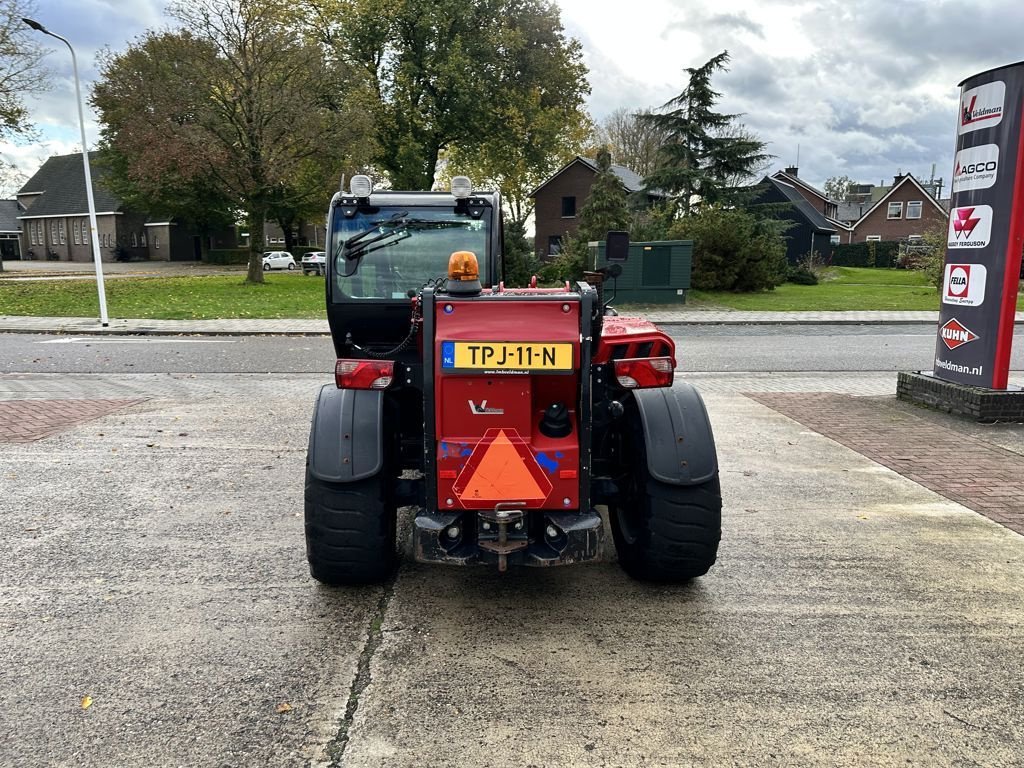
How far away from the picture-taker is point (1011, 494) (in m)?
5.59

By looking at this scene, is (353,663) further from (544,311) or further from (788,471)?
(788,471)

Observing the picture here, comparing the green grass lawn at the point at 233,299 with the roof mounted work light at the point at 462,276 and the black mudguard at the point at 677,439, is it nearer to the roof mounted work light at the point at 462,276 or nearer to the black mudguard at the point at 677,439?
the roof mounted work light at the point at 462,276

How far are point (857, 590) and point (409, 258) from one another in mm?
3717

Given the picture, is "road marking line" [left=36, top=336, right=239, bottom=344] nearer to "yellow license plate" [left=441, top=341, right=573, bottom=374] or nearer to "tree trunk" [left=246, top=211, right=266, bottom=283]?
"yellow license plate" [left=441, top=341, right=573, bottom=374]

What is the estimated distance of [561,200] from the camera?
50.8 metres

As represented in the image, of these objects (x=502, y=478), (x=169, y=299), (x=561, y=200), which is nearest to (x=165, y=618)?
(x=502, y=478)

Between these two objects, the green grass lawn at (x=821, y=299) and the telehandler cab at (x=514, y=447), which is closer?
the telehandler cab at (x=514, y=447)

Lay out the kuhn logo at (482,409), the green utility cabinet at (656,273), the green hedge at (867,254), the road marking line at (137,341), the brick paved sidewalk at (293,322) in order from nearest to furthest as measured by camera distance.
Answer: the kuhn logo at (482,409)
the road marking line at (137,341)
the brick paved sidewalk at (293,322)
the green utility cabinet at (656,273)
the green hedge at (867,254)

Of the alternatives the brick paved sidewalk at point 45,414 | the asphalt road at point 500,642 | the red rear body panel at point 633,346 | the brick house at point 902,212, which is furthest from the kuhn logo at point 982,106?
the brick house at point 902,212

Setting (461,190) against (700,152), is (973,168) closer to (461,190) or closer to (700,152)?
(461,190)

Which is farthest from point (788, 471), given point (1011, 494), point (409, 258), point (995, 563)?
point (409, 258)

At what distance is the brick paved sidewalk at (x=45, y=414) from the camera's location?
24.1 ft

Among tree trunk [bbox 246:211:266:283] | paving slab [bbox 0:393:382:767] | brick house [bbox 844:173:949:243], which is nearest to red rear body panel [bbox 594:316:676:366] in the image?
paving slab [bbox 0:393:382:767]

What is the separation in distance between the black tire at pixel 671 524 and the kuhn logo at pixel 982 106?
20.2 feet
